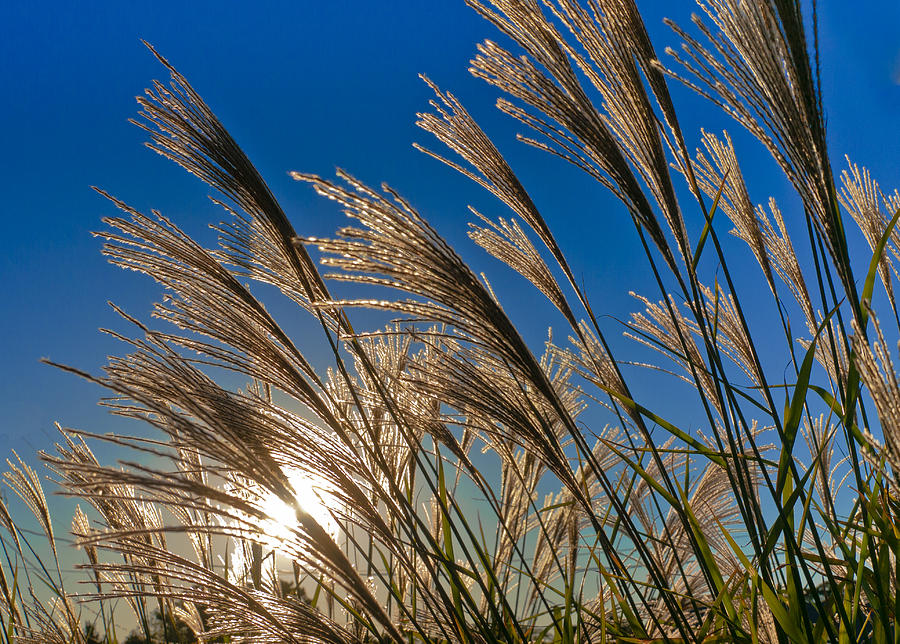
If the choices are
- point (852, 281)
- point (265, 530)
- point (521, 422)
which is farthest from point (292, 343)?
point (852, 281)

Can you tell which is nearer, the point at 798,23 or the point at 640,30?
the point at 798,23

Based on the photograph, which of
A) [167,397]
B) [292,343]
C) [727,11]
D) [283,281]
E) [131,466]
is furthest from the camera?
[283,281]

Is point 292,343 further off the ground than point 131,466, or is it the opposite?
point 292,343

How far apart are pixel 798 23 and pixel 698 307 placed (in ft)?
1.88

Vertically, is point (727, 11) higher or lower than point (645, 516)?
higher

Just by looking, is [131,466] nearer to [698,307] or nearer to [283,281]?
[283,281]

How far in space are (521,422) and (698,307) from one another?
476 millimetres

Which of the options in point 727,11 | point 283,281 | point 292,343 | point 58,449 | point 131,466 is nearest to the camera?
point 131,466

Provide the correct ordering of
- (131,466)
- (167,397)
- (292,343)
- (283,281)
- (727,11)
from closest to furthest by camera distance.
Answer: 1. (131,466)
2. (727,11)
3. (167,397)
4. (292,343)
5. (283,281)

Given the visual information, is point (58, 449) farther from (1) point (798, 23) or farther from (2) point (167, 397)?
(1) point (798, 23)

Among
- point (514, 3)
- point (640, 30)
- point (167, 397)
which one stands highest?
point (514, 3)

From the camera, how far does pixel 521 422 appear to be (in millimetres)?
1438

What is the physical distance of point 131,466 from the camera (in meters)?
1.01

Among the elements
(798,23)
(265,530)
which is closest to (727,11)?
(798,23)
